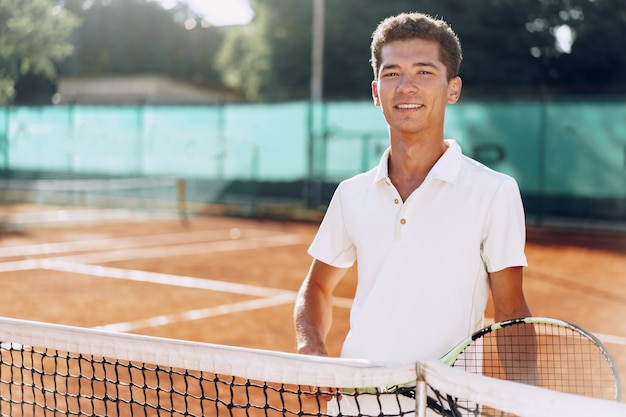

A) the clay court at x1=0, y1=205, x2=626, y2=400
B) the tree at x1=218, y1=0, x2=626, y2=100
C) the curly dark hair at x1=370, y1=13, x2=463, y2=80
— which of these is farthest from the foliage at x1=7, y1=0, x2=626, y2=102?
the curly dark hair at x1=370, y1=13, x2=463, y2=80

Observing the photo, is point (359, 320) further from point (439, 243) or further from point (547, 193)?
point (547, 193)

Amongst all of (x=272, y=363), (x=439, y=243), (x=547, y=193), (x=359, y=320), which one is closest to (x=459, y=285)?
(x=439, y=243)

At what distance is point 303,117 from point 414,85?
52.6ft

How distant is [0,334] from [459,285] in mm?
1489

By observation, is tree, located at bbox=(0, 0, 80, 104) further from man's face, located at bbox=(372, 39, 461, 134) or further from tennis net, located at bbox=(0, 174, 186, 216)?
man's face, located at bbox=(372, 39, 461, 134)

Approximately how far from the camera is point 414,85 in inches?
81.4

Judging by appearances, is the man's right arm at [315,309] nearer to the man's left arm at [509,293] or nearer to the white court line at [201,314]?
the man's left arm at [509,293]

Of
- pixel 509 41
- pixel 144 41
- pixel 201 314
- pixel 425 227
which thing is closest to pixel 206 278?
pixel 201 314

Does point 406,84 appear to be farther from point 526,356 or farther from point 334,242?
point 526,356

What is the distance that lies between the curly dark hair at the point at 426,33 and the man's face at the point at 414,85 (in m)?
0.01

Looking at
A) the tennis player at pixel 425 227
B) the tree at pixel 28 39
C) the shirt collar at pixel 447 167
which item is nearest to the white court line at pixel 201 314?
the tennis player at pixel 425 227

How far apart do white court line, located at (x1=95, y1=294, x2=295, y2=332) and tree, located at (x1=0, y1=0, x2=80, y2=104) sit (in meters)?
12.8

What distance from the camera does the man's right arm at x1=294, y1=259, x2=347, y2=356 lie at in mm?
2260

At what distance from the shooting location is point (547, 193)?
15.8 m
